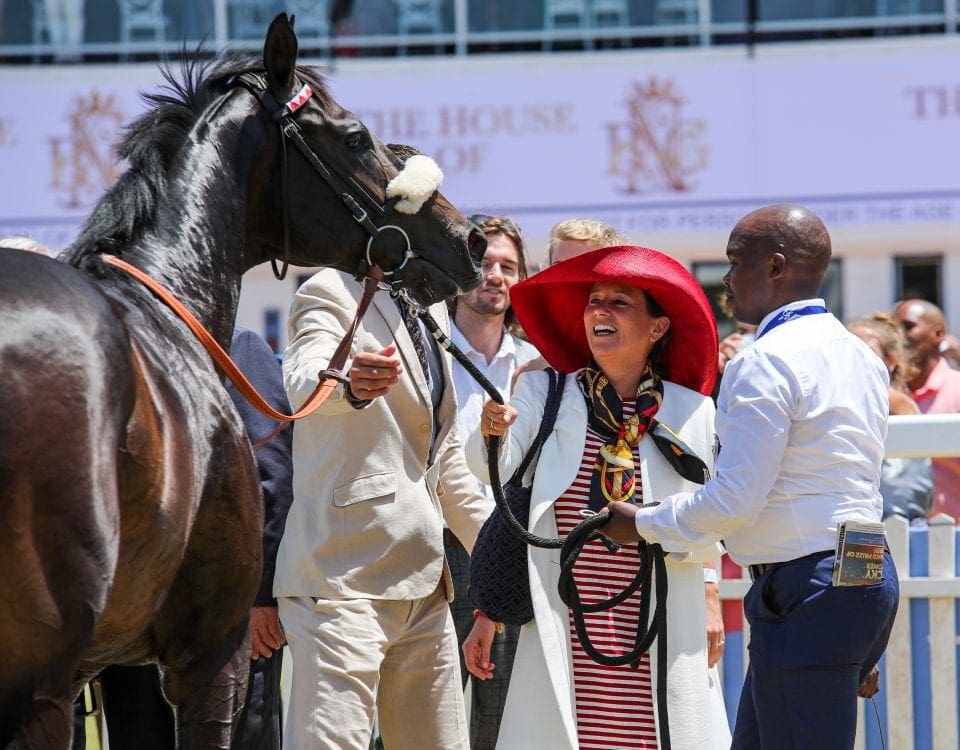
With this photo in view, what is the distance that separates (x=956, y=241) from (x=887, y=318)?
26.8 feet

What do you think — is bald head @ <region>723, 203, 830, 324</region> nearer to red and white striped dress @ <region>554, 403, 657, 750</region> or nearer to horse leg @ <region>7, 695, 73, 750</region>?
red and white striped dress @ <region>554, 403, 657, 750</region>

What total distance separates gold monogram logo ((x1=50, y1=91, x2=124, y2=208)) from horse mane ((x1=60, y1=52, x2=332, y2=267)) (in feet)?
38.8

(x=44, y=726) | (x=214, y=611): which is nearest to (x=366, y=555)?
(x=214, y=611)

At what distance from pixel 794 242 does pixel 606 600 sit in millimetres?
1105

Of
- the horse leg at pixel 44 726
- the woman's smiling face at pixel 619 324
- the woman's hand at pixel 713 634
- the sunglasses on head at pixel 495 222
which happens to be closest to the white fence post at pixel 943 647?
the woman's hand at pixel 713 634

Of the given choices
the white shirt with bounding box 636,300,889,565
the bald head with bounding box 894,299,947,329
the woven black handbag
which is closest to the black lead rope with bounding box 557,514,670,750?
the woven black handbag

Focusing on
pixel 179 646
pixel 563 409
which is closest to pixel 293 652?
pixel 179 646

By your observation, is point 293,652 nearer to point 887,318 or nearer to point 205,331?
point 205,331

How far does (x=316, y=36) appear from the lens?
1484 centimetres

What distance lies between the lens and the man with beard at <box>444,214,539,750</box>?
436 centimetres

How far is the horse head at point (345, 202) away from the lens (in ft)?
10.5

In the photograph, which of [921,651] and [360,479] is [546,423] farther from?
[921,651]

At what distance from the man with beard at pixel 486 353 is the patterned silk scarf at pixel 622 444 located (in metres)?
0.65

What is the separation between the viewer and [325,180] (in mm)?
3244
